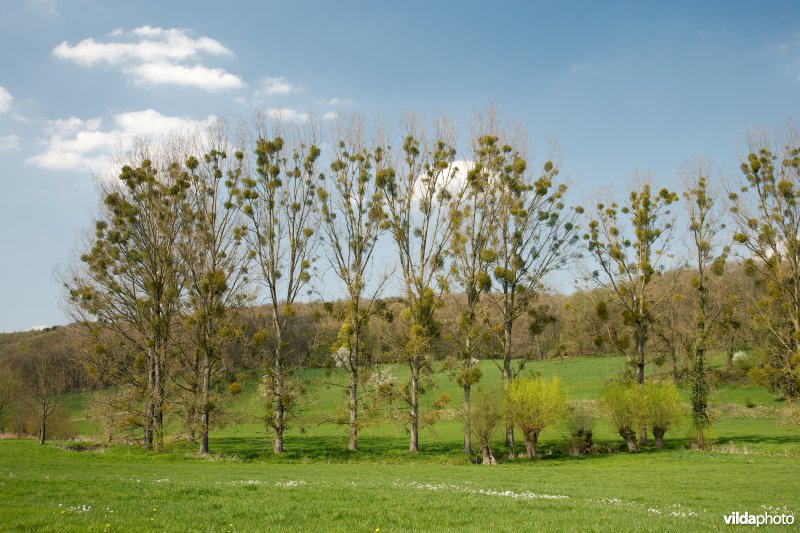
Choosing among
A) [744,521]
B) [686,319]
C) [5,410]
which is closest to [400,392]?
[744,521]

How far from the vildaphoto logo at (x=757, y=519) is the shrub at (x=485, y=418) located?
1801cm

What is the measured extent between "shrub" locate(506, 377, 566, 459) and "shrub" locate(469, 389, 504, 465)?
37.5 inches

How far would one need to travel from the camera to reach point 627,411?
32125 mm

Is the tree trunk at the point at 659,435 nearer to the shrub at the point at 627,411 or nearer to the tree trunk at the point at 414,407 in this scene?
the shrub at the point at 627,411

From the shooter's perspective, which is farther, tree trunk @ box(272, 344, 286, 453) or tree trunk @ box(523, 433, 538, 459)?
tree trunk @ box(272, 344, 286, 453)

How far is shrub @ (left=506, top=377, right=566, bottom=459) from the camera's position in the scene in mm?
30156

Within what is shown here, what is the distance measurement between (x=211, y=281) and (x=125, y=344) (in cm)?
1124

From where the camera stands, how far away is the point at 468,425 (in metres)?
30.7

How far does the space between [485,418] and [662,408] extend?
11040 mm

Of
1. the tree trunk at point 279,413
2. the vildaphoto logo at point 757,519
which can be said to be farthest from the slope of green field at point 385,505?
the tree trunk at point 279,413

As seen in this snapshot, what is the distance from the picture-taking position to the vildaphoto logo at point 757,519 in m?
11.1

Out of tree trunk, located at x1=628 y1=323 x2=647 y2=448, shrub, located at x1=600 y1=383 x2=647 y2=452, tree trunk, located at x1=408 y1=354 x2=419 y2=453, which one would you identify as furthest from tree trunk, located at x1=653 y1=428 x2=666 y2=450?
tree trunk, located at x1=408 y1=354 x2=419 y2=453

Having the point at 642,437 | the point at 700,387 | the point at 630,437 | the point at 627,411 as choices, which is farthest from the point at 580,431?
the point at 700,387

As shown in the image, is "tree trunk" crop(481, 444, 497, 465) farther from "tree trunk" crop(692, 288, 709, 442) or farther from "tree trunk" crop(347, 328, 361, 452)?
"tree trunk" crop(692, 288, 709, 442)
